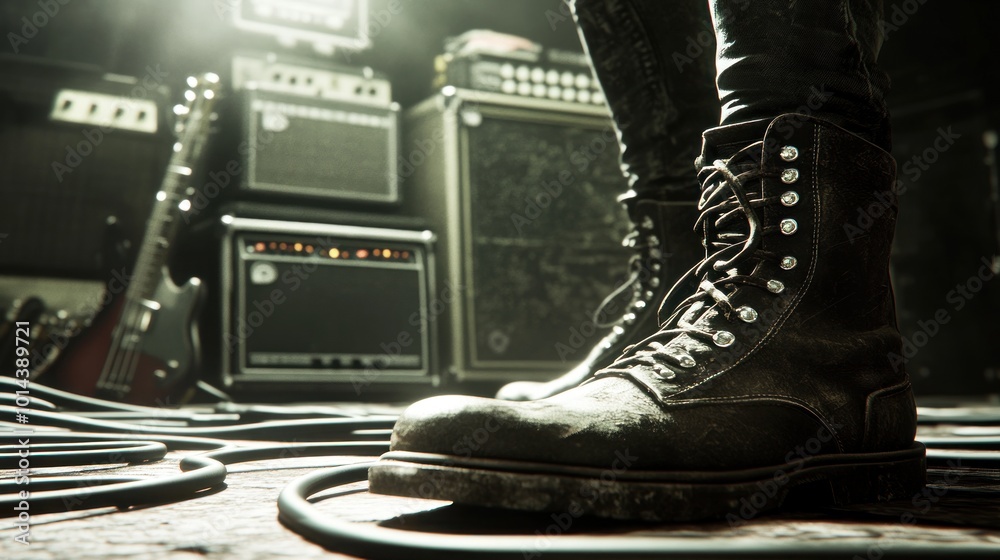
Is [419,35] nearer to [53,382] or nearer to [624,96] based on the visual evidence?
[53,382]

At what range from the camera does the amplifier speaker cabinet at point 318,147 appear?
2191 millimetres

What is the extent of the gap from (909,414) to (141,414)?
109 cm

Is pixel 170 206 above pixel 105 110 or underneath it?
underneath

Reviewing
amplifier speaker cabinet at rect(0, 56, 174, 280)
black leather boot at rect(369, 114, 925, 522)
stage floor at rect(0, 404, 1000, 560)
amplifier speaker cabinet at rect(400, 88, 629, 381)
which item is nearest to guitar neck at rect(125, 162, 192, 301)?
amplifier speaker cabinet at rect(0, 56, 174, 280)

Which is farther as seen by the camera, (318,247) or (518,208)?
(518,208)

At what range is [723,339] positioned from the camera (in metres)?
0.53

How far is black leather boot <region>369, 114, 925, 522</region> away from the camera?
1.50 feet

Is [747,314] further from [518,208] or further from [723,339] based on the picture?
[518,208]

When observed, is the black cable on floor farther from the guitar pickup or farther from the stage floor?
the guitar pickup

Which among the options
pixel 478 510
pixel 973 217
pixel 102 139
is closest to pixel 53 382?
pixel 102 139

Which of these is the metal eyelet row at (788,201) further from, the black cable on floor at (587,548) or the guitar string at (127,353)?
the guitar string at (127,353)

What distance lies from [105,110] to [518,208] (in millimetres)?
1183

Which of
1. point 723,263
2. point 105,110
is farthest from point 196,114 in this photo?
point 723,263

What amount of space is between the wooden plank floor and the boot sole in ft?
0.03
